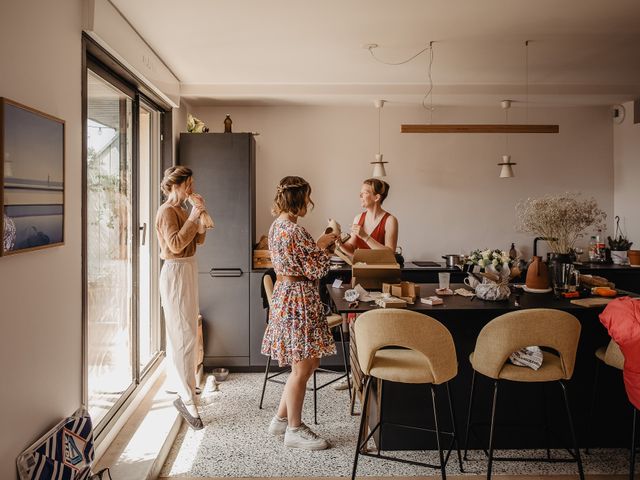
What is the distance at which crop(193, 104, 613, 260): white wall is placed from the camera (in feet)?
19.0

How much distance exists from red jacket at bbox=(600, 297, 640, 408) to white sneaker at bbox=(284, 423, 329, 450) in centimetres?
174

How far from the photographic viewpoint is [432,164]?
19.3 feet

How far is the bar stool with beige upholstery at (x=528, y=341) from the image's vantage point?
2631 millimetres

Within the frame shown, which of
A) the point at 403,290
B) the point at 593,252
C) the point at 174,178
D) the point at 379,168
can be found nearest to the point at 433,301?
the point at 403,290

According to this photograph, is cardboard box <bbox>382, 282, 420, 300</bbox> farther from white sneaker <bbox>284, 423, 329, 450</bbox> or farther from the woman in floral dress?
white sneaker <bbox>284, 423, 329, 450</bbox>

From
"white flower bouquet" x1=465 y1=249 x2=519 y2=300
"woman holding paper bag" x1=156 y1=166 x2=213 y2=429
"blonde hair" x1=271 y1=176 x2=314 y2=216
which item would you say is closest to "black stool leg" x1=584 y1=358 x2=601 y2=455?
"white flower bouquet" x1=465 y1=249 x2=519 y2=300

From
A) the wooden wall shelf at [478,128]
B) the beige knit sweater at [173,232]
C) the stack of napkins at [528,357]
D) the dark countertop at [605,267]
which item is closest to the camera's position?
the stack of napkins at [528,357]

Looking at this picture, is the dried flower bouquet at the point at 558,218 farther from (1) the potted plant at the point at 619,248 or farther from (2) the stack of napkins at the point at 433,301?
(1) the potted plant at the point at 619,248

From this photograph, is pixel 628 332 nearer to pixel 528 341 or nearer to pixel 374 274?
pixel 528 341

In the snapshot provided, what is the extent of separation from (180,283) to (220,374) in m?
1.45

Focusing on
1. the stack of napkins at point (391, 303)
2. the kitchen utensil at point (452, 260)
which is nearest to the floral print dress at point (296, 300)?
the stack of napkins at point (391, 303)

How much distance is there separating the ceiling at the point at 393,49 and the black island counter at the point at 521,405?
183 centimetres

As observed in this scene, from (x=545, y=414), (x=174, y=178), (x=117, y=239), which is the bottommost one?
(x=545, y=414)

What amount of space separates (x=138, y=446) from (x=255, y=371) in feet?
6.21
